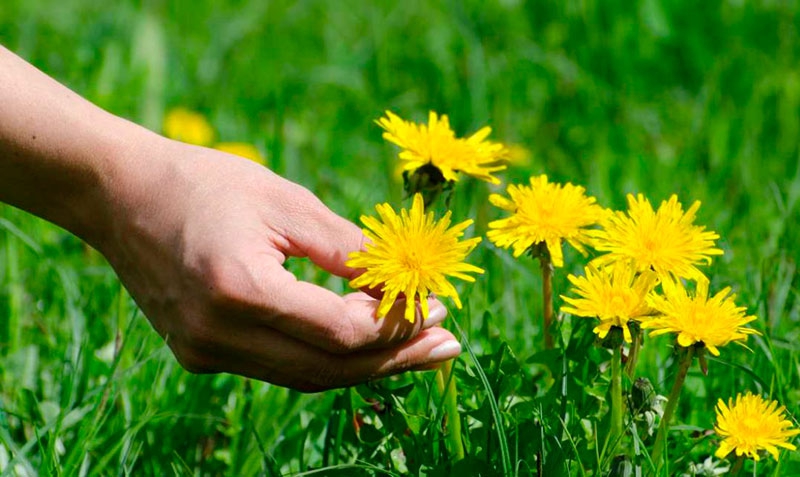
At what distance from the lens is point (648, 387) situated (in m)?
1.26

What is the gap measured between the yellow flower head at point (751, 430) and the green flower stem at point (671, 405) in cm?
6

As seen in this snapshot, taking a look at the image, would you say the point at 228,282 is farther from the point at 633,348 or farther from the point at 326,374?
the point at 633,348

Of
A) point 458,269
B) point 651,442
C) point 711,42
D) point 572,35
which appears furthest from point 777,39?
point 458,269

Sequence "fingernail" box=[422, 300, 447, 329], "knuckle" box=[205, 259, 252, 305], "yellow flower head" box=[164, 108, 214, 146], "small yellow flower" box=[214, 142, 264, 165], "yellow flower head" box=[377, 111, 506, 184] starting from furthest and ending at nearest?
1. "yellow flower head" box=[164, 108, 214, 146]
2. "small yellow flower" box=[214, 142, 264, 165]
3. "yellow flower head" box=[377, 111, 506, 184]
4. "fingernail" box=[422, 300, 447, 329]
5. "knuckle" box=[205, 259, 252, 305]

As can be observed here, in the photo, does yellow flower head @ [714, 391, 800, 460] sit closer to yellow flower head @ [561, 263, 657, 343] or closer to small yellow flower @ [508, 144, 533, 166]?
yellow flower head @ [561, 263, 657, 343]

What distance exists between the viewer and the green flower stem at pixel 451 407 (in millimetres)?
1321

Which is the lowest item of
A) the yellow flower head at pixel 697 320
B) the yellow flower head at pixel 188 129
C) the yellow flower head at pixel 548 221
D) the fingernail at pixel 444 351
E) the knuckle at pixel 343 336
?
the knuckle at pixel 343 336

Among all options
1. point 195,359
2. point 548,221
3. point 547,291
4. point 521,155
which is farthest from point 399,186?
point 195,359

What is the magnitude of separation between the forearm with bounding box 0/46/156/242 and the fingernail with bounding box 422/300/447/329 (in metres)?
0.42

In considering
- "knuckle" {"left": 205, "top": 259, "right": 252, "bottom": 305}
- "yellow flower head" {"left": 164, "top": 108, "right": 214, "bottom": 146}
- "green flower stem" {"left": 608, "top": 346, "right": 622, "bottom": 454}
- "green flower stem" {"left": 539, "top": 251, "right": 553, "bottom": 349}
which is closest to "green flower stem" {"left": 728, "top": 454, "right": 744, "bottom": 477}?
"green flower stem" {"left": 608, "top": 346, "right": 622, "bottom": 454}

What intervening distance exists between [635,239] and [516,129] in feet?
5.79

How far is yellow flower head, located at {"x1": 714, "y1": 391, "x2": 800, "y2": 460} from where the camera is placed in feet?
4.01

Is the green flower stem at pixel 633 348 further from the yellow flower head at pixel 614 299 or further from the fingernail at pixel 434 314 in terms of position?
the fingernail at pixel 434 314

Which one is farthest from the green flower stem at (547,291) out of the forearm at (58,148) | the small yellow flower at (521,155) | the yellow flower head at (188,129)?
the yellow flower head at (188,129)
